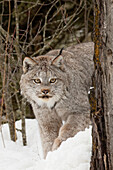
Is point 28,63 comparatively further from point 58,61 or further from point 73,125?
point 73,125

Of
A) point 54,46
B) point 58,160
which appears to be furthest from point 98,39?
point 54,46

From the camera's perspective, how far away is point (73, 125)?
4281 mm

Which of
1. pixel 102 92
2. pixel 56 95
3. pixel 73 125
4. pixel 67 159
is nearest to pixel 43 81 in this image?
pixel 56 95

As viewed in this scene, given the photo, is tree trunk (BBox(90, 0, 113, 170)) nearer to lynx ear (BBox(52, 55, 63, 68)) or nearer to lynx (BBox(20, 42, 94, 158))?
lynx (BBox(20, 42, 94, 158))

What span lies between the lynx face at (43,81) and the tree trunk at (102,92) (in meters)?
1.59

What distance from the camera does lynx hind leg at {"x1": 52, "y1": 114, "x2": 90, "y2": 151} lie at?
4168 millimetres

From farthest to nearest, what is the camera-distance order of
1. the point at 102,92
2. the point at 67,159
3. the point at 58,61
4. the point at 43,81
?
the point at 58,61, the point at 43,81, the point at 67,159, the point at 102,92

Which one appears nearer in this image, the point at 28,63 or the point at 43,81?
the point at 43,81

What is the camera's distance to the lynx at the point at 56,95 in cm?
427

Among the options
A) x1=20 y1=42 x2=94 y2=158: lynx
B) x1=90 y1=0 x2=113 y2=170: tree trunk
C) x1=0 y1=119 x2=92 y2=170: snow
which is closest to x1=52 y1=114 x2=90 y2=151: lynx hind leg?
x1=20 y1=42 x2=94 y2=158: lynx

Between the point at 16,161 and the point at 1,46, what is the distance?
82.0 inches

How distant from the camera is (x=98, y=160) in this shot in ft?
8.84

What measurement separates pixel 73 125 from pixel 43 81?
720 millimetres

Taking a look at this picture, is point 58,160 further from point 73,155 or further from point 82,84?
point 82,84
